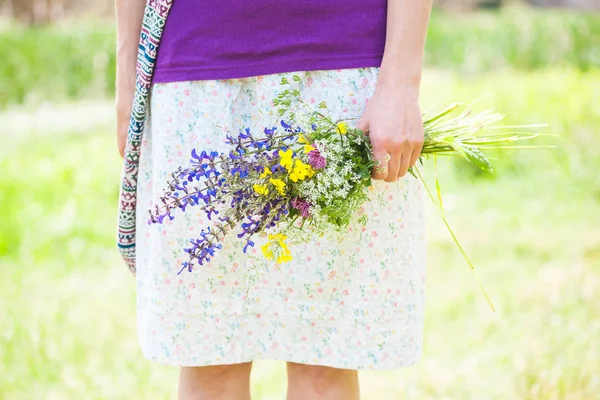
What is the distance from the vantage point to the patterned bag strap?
4.89ft

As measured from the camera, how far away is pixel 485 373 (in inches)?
103

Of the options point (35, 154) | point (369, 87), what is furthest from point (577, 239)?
point (35, 154)

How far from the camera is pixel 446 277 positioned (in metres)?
3.61

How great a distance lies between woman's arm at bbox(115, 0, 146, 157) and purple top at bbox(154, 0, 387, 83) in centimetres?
19

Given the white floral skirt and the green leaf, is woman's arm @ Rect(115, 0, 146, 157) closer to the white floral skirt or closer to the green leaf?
the white floral skirt

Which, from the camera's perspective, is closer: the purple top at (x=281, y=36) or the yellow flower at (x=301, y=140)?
the yellow flower at (x=301, y=140)

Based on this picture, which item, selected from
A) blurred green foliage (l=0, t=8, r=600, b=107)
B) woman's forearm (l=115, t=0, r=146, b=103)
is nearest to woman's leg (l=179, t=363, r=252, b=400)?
woman's forearm (l=115, t=0, r=146, b=103)

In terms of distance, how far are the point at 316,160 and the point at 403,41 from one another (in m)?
0.31

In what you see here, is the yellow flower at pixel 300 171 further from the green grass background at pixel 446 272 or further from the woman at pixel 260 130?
the green grass background at pixel 446 272

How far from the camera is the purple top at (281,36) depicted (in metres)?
1.41

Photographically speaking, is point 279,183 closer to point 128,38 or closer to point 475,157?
point 475,157

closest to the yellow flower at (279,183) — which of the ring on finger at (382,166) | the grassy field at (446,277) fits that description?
the ring on finger at (382,166)

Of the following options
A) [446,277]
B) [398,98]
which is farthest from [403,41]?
[446,277]

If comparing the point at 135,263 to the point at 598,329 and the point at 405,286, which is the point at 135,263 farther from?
the point at 598,329
